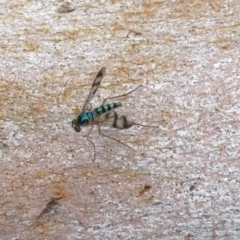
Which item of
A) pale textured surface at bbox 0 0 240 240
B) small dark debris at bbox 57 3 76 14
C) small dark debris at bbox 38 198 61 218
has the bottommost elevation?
small dark debris at bbox 38 198 61 218

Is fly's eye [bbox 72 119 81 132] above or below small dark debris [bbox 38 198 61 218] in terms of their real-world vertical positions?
above

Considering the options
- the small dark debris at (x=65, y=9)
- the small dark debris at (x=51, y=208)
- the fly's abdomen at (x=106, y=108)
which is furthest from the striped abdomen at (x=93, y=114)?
the small dark debris at (x=65, y=9)

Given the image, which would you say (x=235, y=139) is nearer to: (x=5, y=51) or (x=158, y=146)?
(x=158, y=146)

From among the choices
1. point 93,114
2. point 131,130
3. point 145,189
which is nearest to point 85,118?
point 93,114

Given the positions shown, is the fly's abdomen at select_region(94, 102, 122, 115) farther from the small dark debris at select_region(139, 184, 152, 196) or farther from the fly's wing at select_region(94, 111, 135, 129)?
the small dark debris at select_region(139, 184, 152, 196)

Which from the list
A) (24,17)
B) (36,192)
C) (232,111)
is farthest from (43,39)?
(232,111)

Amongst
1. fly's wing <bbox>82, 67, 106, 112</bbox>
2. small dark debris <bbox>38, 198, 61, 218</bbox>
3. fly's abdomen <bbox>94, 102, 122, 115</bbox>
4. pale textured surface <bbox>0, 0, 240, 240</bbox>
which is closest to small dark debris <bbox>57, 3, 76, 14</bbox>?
pale textured surface <bbox>0, 0, 240, 240</bbox>

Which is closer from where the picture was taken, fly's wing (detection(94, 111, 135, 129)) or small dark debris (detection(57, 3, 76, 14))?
fly's wing (detection(94, 111, 135, 129))
